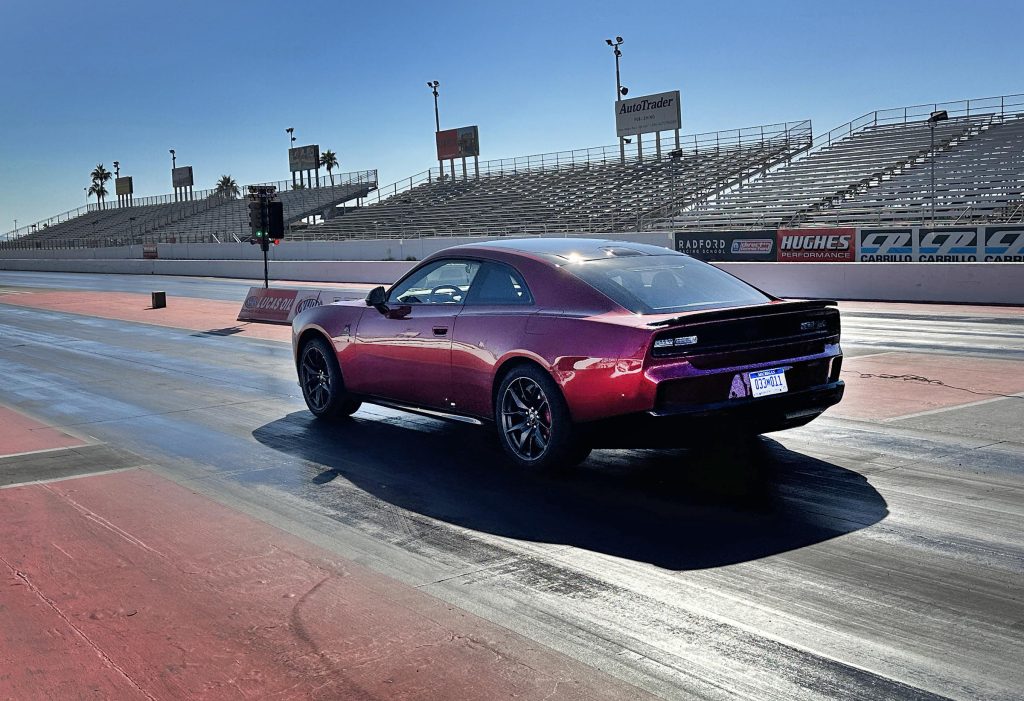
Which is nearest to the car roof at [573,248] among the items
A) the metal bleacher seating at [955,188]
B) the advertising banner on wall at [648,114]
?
the metal bleacher seating at [955,188]

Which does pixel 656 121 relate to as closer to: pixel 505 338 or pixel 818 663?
pixel 505 338

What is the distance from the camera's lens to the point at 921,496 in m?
6.16

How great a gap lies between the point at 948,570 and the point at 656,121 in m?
49.2

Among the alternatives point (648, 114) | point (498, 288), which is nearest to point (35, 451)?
point (498, 288)

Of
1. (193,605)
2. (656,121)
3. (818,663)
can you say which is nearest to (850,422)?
(818,663)

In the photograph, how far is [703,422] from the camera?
618 centimetres

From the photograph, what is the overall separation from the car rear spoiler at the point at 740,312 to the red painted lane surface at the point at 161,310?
1252 cm

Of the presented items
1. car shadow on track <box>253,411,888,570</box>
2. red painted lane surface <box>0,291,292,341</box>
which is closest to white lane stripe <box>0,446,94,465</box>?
car shadow on track <box>253,411,888,570</box>

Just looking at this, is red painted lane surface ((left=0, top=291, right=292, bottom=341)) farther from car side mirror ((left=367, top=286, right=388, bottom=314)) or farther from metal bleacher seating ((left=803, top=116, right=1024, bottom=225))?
metal bleacher seating ((left=803, top=116, right=1024, bottom=225))

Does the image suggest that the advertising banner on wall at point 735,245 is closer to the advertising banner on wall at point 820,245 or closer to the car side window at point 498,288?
the advertising banner on wall at point 820,245

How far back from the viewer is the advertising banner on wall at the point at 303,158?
84500mm

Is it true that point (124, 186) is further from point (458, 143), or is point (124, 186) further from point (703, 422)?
point (703, 422)

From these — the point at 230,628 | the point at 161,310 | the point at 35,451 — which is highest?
the point at 161,310

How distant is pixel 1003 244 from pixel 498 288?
2018cm
